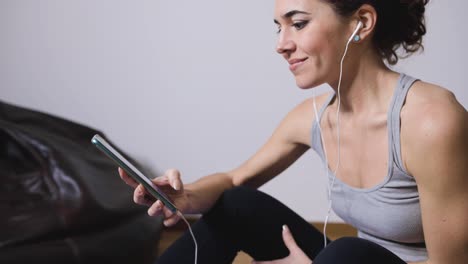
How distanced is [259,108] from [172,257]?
110 centimetres

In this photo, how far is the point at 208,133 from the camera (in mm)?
2236

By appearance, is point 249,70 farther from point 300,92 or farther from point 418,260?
point 418,260

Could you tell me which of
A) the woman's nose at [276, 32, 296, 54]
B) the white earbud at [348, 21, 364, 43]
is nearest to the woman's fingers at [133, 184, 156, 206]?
the woman's nose at [276, 32, 296, 54]

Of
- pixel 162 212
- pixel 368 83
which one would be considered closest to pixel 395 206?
pixel 368 83

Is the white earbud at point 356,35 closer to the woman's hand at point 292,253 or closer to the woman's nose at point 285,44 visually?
the woman's nose at point 285,44

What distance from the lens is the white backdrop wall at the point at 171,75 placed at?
213 cm

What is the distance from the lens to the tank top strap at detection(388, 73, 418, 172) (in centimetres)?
103

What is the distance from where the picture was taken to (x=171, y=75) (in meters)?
2.23

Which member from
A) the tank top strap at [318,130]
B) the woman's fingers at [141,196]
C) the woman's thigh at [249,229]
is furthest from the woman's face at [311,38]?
the woman's fingers at [141,196]

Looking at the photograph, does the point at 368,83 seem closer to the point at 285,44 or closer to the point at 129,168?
the point at 285,44

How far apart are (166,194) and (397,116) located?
48cm

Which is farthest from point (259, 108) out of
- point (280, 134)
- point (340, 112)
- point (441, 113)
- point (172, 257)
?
point (441, 113)

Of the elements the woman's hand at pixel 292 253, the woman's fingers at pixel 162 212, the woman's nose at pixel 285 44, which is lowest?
the woman's hand at pixel 292 253

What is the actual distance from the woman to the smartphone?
4 centimetres
